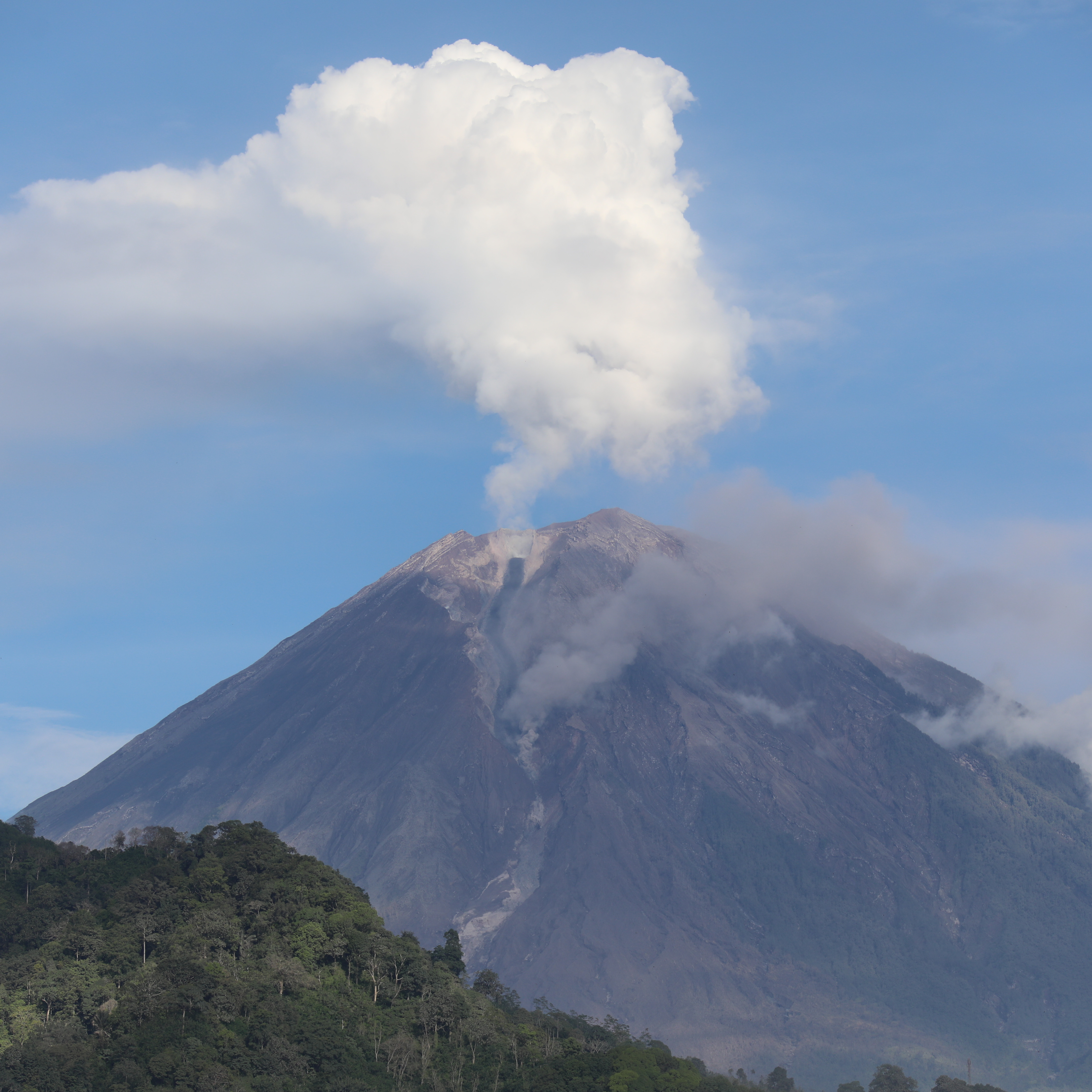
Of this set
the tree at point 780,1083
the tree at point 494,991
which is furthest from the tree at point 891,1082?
the tree at point 494,991

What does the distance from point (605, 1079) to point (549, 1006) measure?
45459 millimetres

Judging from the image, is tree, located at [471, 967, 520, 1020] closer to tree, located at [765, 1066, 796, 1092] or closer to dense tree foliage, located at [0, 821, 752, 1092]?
dense tree foliage, located at [0, 821, 752, 1092]

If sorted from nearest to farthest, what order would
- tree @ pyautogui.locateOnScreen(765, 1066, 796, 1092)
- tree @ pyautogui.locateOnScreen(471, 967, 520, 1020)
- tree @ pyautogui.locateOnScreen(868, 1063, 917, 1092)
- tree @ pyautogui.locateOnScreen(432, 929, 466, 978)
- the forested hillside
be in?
the forested hillside → tree @ pyautogui.locateOnScreen(432, 929, 466, 978) → tree @ pyautogui.locateOnScreen(471, 967, 520, 1020) → tree @ pyautogui.locateOnScreen(765, 1066, 796, 1092) → tree @ pyautogui.locateOnScreen(868, 1063, 917, 1092)

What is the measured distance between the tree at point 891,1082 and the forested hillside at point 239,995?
179 feet

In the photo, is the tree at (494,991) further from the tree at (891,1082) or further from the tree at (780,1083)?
the tree at (891,1082)

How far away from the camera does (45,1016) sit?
101875mm

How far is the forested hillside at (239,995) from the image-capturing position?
96.2m

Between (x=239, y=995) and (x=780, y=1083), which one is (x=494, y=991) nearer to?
(x=780, y=1083)

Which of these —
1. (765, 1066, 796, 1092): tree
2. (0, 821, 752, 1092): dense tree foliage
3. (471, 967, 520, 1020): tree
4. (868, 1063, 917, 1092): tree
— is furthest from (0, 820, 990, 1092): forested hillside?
(868, 1063, 917, 1092): tree

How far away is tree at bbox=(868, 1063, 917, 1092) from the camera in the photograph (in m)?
177

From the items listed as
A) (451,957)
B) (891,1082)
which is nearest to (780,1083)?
(891,1082)

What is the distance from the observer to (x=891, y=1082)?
586 feet

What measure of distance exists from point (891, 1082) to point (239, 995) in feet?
346

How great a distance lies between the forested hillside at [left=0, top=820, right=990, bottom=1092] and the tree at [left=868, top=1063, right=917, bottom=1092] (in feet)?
179
